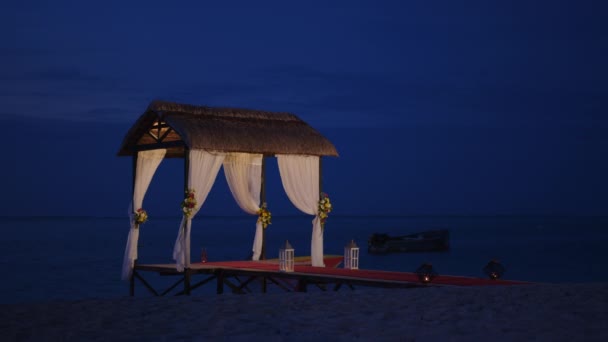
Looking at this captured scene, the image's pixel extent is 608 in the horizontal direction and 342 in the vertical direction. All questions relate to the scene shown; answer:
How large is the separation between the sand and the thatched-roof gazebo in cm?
465

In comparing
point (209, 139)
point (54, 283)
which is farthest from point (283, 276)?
point (54, 283)

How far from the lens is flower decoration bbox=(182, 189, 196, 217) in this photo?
12164 mm

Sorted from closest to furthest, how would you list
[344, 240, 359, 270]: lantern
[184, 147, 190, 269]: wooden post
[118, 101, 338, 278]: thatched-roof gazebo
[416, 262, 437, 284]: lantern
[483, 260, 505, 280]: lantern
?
1. [416, 262, 437, 284]: lantern
2. [483, 260, 505, 280]: lantern
3. [184, 147, 190, 269]: wooden post
4. [118, 101, 338, 278]: thatched-roof gazebo
5. [344, 240, 359, 270]: lantern

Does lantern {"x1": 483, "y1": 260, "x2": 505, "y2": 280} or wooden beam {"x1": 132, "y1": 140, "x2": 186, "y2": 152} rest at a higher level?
wooden beam {"x1": 132, "y1": 140, "x2": 186, "y2": 152}

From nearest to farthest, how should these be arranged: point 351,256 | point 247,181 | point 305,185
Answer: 1. point 351,256
2. point 305,185
3. point 247,181

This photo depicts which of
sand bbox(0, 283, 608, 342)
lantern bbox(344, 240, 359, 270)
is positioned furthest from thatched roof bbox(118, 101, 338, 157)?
sand bbox(0, 283, 608, 342)

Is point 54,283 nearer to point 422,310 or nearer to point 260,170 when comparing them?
point 260,170

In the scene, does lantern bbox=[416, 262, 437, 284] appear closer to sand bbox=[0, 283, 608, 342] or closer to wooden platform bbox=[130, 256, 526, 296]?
wooden platform bbox=[130, 256, 526, 296]

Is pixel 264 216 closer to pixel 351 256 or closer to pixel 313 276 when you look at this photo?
pixel 351 256

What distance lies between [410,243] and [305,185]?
80.2 feet

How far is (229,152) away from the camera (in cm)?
1293

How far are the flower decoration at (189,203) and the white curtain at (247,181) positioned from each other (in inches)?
77.0

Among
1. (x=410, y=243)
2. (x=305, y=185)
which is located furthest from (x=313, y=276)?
(x=410, y=243)

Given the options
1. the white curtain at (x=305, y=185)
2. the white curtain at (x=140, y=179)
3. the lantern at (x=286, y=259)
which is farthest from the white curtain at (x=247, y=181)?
the lantern at (x=286, y=259)
